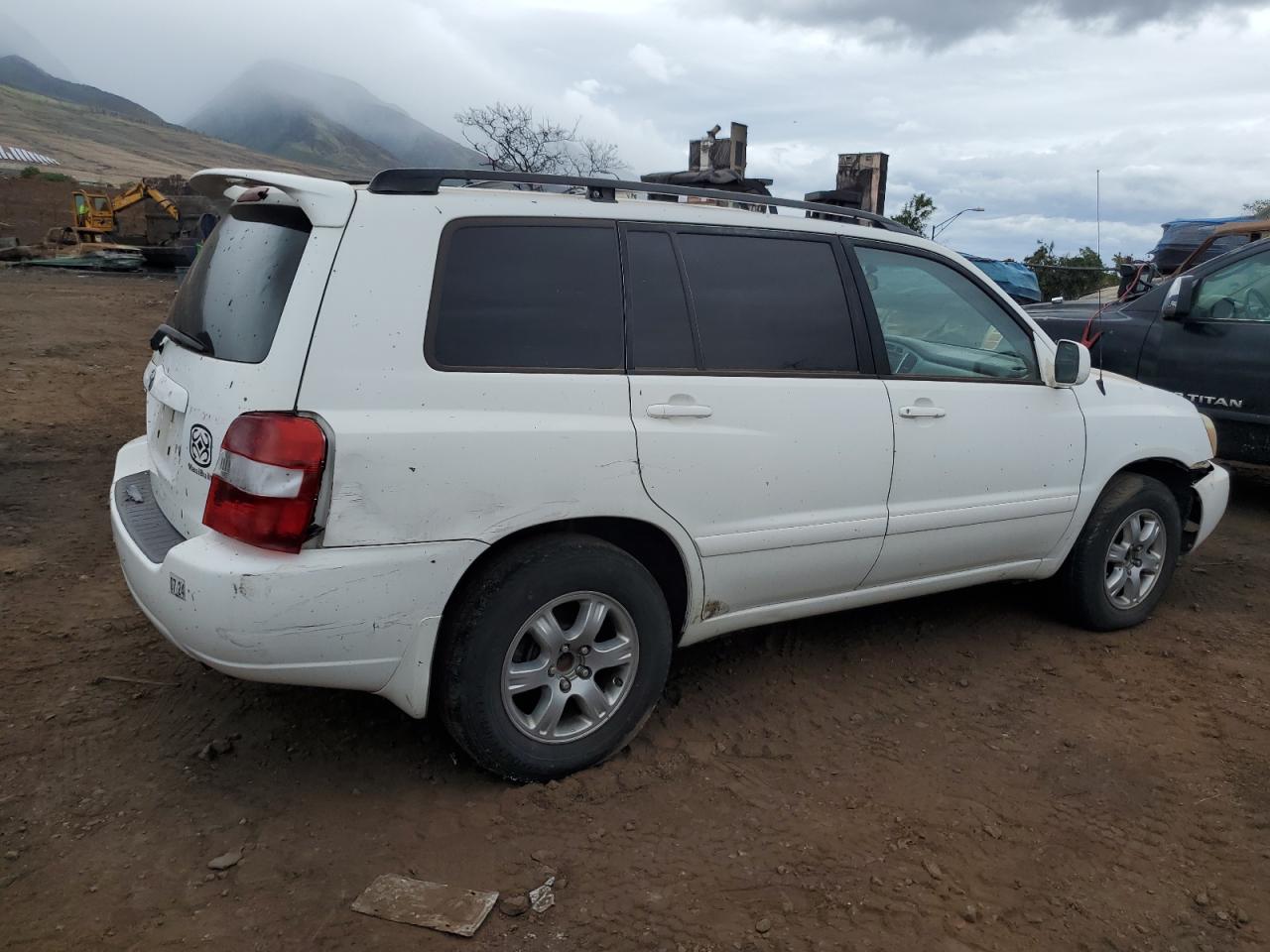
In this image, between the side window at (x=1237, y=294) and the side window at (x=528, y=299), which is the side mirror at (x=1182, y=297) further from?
the side window at (x=528, y=299)

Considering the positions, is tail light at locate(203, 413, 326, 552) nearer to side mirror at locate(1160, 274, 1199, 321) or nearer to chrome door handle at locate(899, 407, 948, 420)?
chrome door handle at locate(899, 407, 948, 420)

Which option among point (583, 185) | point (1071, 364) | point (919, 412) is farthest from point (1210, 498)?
point (583, 185)

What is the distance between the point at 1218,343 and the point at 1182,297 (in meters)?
0.38

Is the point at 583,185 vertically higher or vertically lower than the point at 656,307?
higher

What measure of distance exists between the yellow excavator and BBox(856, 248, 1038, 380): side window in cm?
2843

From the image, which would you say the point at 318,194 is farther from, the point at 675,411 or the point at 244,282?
the point at 675,411

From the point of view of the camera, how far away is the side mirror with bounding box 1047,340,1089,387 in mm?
3939

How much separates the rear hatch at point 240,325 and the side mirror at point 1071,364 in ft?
9.08

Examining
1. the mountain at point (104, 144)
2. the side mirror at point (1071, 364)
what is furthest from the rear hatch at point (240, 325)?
the mountain at point (104, 144)

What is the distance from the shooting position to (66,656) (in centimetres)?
379

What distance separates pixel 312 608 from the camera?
2.58m

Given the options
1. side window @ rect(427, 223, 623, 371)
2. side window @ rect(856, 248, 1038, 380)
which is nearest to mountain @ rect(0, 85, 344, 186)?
side window @ rect(856, 248, 1038, 380)

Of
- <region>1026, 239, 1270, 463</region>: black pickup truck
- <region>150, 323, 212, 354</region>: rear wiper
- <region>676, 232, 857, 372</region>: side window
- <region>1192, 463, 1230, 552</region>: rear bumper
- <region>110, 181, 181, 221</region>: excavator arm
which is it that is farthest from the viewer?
<region>110, 181, 181, 221</region>: excavator arm

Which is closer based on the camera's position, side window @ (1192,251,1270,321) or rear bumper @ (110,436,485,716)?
rear bumper @ (110,436,485,716)
